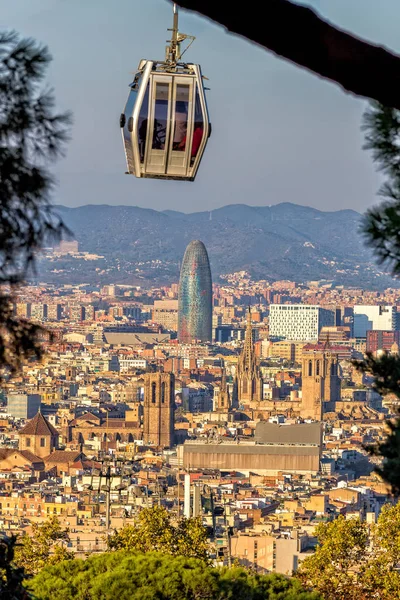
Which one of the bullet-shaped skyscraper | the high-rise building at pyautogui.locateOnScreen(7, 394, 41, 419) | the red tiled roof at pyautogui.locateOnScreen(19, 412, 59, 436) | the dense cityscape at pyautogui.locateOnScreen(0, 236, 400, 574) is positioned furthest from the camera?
the bullet-shaped skyscraper

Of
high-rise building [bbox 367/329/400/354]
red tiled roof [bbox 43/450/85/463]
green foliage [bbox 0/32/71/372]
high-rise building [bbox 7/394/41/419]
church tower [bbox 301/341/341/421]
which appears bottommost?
red tiled roof [bbox 43/450/85/463]

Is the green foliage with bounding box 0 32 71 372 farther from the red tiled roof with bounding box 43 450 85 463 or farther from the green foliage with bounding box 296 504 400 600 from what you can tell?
the red tiled roof with bounding box 43 450 85 463

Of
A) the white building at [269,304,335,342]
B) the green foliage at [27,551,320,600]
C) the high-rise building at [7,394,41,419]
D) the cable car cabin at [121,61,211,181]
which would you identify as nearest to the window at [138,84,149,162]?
the cable car cabin at [121,61,211,181]

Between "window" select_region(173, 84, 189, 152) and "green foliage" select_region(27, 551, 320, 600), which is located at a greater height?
"window" select_region(173, 84, 189, 152)

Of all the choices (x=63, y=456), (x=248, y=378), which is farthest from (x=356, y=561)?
(x=248, y=378)

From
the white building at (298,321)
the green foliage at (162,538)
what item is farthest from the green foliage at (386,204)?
the white building at (298,321)

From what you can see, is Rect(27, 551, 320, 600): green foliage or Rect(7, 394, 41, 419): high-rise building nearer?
Rect(27, 551, 320, 600): green foliage

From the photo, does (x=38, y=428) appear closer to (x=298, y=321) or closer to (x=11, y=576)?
(x=11, y=576)
